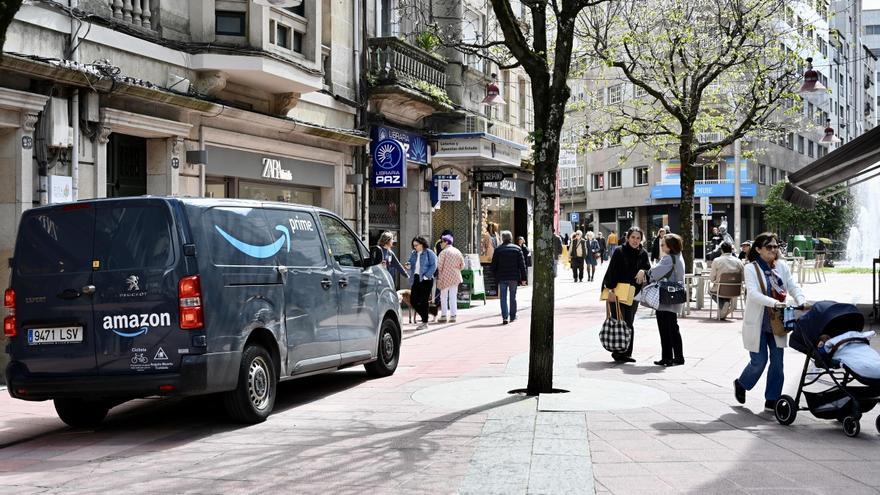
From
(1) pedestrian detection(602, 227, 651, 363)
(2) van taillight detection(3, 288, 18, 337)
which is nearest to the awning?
(1) pedestrian detection(602, 227, 651, 363)

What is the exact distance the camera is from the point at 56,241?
27.3 feet

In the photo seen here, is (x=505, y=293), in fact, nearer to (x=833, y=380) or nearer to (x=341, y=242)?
(x=341, y=242)

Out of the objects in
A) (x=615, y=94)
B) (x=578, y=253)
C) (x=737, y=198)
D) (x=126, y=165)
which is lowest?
(x=578, y=253)

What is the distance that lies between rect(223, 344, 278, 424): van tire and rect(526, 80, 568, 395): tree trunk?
245 centimetres

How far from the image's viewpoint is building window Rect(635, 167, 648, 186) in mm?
66650

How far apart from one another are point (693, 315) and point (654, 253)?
40.0 ft

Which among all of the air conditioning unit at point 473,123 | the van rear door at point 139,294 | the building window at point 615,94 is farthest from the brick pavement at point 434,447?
the building window at point 615,94

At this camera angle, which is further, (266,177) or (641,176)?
(641,176)

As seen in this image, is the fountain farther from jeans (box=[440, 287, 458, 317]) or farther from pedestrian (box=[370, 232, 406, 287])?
pedestrian (box=[370, 232, 406, 287])

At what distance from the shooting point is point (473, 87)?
28094 millimetres

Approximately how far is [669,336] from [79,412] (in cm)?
688

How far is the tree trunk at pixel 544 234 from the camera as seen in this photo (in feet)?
30.9

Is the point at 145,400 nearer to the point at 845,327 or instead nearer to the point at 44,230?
the point at 44,230

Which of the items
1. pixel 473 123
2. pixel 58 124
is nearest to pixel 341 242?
pixel 58 124
